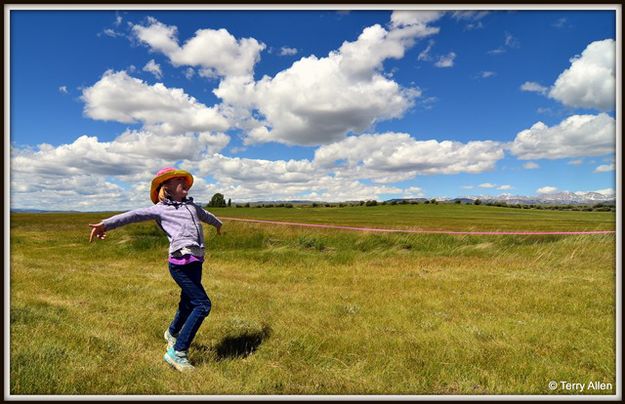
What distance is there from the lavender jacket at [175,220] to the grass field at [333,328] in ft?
5.60

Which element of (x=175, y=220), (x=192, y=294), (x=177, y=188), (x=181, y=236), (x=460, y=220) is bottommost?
(x=460, y=220)

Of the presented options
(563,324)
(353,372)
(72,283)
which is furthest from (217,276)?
(563,324)

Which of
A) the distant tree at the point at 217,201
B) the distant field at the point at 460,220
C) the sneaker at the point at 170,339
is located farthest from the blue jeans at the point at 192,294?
the distant tree at the point at 217,201

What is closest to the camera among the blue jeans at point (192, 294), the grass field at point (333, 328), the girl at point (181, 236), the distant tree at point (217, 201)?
the grass field at point (333, 328)

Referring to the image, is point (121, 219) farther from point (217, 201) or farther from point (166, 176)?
point (217, 201)

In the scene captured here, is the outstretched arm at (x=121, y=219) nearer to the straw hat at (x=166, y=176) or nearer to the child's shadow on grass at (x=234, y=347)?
the straw hat at (x=166, y=176)

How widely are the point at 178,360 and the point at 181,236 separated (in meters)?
1.66

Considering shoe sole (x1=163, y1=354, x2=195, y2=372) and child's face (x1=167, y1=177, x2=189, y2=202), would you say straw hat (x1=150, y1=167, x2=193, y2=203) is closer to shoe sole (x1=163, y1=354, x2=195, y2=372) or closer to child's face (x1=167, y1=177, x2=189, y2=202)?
child's face (x1=167, y1=177, x2=189, y2=202)

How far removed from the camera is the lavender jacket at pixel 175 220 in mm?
5359

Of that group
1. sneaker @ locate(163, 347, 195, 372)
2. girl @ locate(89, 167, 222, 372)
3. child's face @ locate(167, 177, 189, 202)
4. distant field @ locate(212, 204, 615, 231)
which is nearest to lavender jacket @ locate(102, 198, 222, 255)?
girl @ locate(89, 167, 222, 372)

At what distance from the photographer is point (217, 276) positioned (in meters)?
12.4

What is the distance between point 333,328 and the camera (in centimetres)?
692

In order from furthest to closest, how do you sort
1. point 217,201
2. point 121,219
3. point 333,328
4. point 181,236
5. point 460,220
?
point 217,201 → point 460,220 → point 333,328 → point 181,236 → point 121,219

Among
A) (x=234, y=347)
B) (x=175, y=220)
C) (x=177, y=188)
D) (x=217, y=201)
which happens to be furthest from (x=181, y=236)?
(x=217, y=201)
